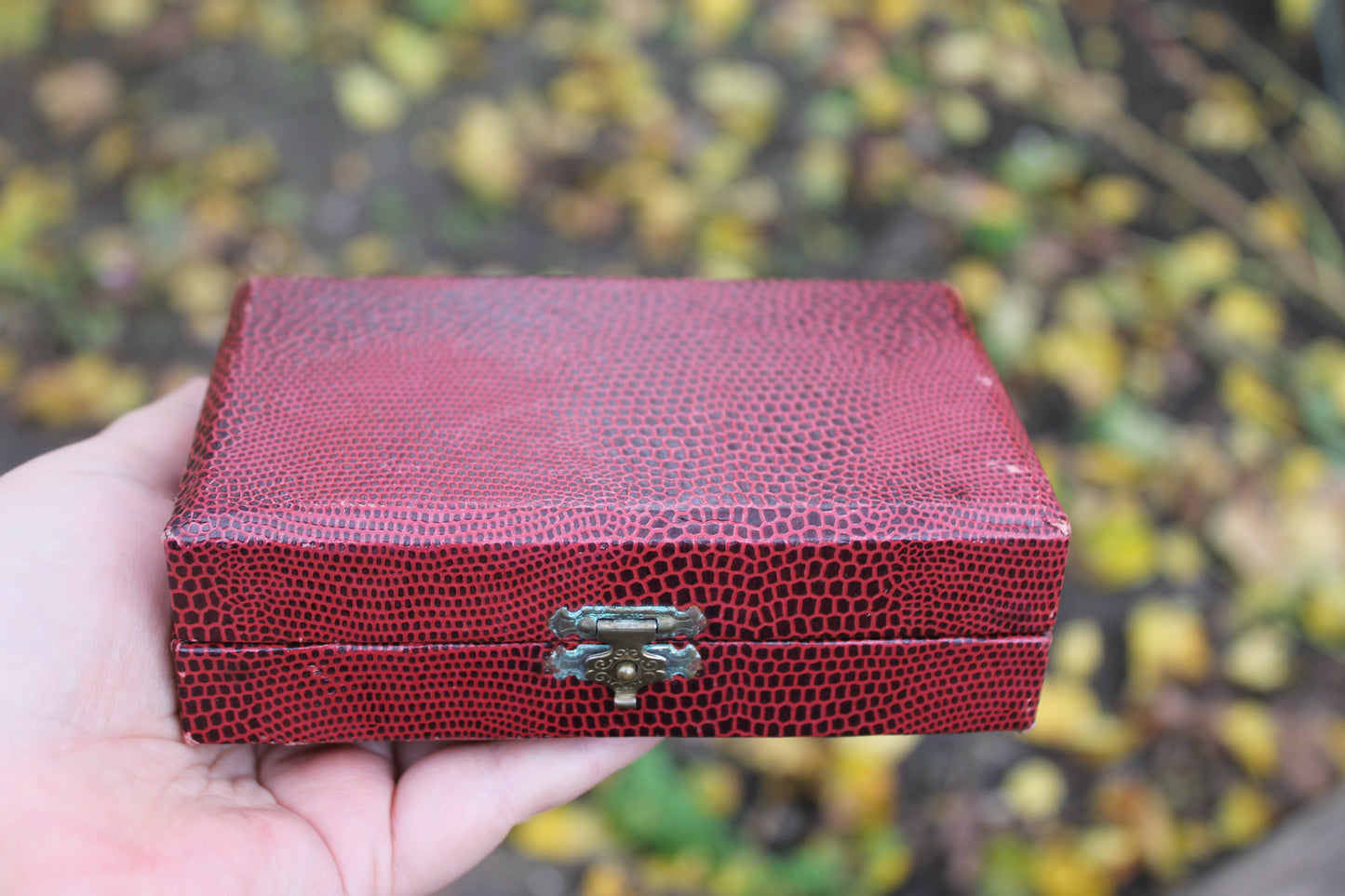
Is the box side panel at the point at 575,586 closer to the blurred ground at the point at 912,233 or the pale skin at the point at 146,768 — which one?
the pale skin at the point at 146,768

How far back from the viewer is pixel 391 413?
1229mm

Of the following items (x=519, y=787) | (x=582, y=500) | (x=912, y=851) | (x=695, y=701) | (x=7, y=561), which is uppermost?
(x=582, y=500)

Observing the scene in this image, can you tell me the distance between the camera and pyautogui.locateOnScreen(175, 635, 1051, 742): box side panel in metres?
1.16

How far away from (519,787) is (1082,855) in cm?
101

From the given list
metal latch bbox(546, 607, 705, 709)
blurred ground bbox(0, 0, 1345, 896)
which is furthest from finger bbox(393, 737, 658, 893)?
blurred ground bbox(0, 0, 1345, 896)

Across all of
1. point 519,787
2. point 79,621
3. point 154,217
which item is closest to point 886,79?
point 154,217

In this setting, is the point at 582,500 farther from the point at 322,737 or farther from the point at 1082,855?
the point at 1082,855

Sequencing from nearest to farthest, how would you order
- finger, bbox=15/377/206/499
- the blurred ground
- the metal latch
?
the metal latch < finger, bbox=15/377/206/499 < the blurred ground

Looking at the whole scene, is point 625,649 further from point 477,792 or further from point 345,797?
point 345,797

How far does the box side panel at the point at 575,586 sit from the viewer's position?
3.62 ft

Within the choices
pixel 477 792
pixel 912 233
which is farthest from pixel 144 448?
pixel 912 233

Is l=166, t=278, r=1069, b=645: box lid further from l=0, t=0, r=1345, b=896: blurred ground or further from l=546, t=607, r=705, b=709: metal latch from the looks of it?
l=0, t=0, r=1345, b=896: blurred ground

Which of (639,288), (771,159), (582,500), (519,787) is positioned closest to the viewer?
(582,500)

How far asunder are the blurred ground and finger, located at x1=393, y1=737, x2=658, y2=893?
486 millimetres
